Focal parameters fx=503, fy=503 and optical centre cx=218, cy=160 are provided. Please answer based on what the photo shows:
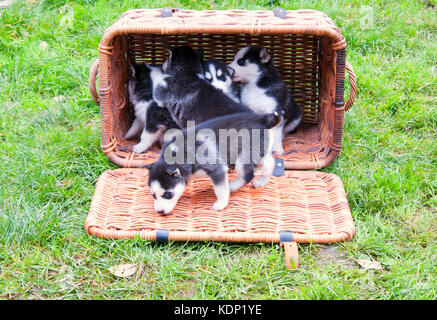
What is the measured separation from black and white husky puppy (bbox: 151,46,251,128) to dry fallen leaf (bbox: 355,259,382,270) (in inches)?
57.7

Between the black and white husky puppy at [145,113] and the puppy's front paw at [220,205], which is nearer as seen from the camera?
the puppy's front paw at [220,205]

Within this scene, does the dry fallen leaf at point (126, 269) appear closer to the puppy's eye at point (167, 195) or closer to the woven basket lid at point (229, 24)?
the puppy's eye at point (167, 195)

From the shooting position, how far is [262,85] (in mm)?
4191

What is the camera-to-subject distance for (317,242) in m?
3.17

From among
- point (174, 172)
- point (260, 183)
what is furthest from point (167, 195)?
point (260, 183)

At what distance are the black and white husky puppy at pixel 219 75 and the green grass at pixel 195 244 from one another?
3.55ft

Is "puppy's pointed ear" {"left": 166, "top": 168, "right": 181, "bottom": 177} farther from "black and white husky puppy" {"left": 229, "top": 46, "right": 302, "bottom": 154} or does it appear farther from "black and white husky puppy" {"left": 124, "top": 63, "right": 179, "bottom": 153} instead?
"black and white husky puppy" {"left": 229, "top": 46, "right": 302, "bottom": 154}

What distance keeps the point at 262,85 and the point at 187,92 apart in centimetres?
66

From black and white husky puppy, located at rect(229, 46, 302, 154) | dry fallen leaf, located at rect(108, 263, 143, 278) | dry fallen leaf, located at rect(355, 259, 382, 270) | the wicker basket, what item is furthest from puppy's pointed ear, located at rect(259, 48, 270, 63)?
dry fallen leaf, located at rect(108, 263, 143, 278)

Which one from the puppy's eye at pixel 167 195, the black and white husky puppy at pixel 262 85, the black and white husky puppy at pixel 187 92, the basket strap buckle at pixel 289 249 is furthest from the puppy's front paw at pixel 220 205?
the black and white husky puppy at pixel 262 85

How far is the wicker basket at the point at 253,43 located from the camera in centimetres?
361

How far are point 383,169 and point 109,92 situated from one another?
2.21 meters

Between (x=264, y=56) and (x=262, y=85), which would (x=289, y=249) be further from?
(x=264, y=56)
